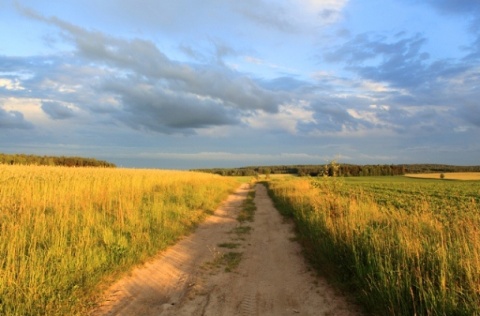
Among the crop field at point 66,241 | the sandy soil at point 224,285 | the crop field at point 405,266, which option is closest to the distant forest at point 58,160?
the crop field at point 66,241

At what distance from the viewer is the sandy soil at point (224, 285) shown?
5246mm

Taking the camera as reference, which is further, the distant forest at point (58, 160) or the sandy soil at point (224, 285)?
the distant forest at point (58, 160)

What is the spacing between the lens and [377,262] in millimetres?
5930

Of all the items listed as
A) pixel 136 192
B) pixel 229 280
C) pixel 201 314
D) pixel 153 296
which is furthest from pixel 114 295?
pixel 136 192

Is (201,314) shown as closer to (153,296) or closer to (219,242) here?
(153,296)

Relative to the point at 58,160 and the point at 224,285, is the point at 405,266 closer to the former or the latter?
the point at 224,285

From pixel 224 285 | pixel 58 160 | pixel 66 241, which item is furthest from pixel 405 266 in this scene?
pixel 58 160

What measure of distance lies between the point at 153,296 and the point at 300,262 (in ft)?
12.5

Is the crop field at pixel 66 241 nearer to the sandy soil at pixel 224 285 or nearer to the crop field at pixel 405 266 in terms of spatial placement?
the sandy soil at pixel 224 285

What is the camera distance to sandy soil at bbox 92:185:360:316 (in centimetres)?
525

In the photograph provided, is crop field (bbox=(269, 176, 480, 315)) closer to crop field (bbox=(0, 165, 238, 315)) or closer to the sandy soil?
the sandy soil

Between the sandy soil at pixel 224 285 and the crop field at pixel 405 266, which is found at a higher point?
the crop field at pixel 405 266

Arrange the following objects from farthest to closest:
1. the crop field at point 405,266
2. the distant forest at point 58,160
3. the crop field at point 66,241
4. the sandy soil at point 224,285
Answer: the distant forest at point 58,160 < the sandy soil at point 224,285 < the crop field at point 66,241 < the crop field at point 405,266

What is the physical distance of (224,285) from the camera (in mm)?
6293
